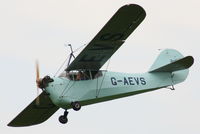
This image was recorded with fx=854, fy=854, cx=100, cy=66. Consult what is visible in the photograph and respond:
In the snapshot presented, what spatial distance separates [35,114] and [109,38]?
5.95 m

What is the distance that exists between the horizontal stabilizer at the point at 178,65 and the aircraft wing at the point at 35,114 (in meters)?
4.11

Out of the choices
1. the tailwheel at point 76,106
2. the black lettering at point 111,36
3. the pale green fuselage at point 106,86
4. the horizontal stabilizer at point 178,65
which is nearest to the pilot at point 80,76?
the pale green fuselage at point 106,86

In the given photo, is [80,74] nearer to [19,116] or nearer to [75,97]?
[75,97]

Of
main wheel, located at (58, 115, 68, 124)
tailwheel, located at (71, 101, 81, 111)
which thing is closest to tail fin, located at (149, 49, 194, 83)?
tailwheel, located at (71, 101, 81, 111)

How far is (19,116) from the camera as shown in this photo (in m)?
32.9

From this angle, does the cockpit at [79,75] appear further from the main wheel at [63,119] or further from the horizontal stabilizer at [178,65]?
the horizontal stabilizer at [178,65]

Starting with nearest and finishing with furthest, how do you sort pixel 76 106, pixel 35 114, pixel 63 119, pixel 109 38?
pixel 109 38 → pixel 76 106 → pixel 63 119 → pixel 35 114

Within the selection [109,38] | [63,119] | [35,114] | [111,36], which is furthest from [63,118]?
[35,114]

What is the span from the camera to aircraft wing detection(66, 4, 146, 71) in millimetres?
27163

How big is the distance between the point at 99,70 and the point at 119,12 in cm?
391

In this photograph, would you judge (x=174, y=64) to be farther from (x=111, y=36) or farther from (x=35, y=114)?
(x=35, y=114)

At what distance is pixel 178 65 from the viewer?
31719mm

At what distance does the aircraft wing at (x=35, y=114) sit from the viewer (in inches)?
1277

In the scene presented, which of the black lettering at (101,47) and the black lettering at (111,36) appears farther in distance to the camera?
the black lettering at (101,47)
